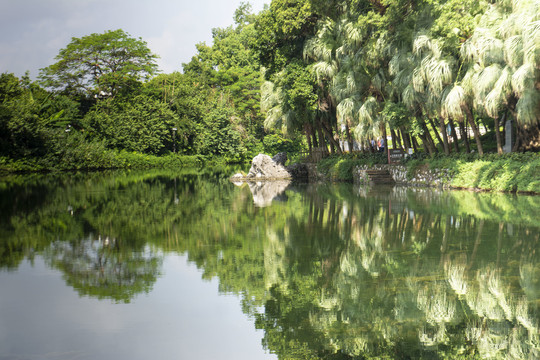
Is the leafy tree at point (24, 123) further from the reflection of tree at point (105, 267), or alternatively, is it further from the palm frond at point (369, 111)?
the reflection of tree at point (105, 267)

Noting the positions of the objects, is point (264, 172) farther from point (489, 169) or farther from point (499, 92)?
point (499, 92)

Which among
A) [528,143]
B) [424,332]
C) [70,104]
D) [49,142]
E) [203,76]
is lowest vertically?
[424,332]

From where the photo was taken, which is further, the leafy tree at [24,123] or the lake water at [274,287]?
the leafy tree at [24,123]

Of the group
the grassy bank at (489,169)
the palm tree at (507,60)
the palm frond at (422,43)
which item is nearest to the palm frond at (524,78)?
the palm tree at (507,60)

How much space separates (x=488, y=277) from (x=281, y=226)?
642 centimetres

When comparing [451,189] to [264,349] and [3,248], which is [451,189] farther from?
[264,349]

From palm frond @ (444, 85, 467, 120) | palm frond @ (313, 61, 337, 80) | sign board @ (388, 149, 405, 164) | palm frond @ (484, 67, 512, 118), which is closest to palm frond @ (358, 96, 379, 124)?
sign board @ (388, 149, 405, 164)

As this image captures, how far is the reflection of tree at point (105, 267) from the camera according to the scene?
7.67 metres

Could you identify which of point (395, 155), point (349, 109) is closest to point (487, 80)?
point (349, 109)

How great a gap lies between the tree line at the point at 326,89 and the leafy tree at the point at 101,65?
0.39 ft

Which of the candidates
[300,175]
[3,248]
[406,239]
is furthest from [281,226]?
[300,175]

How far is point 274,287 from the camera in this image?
25.2ft

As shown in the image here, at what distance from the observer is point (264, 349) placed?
5.46 m

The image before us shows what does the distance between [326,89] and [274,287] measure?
26530 mm
